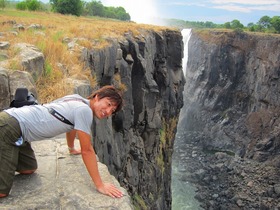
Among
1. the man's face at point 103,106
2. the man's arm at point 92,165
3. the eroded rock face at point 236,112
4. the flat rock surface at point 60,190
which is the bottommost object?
the eroded rock face at point 236,112

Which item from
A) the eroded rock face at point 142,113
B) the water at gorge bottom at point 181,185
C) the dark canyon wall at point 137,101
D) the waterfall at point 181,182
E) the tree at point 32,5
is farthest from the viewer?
the tree at point 32,5

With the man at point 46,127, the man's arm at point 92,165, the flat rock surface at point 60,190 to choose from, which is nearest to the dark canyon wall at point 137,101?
the flat rock surface at point 60,190

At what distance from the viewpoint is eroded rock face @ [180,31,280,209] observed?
165ft

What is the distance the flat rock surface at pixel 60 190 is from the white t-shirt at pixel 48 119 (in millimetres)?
874

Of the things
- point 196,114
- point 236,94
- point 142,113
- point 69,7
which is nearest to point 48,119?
point 142,113

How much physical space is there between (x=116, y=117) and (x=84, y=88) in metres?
9.23

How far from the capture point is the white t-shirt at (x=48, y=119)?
18.4ft

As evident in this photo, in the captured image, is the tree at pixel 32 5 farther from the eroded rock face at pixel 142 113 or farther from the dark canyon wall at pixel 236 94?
the dark canyon wall at pixel 236 94

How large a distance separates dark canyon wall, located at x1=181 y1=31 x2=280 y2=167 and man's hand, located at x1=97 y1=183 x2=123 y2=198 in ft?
176

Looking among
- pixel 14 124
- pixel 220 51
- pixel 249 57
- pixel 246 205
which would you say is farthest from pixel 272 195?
pixel 14 124

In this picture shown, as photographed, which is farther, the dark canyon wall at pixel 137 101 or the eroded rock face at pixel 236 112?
the eroded rock face at pixel 236 112

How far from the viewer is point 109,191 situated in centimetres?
579

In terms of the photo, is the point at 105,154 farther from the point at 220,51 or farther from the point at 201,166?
the point at 220,51

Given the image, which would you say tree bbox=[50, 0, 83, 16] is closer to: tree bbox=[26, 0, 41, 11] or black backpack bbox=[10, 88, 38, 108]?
tree bbox=[26, 0, 41, 11]
